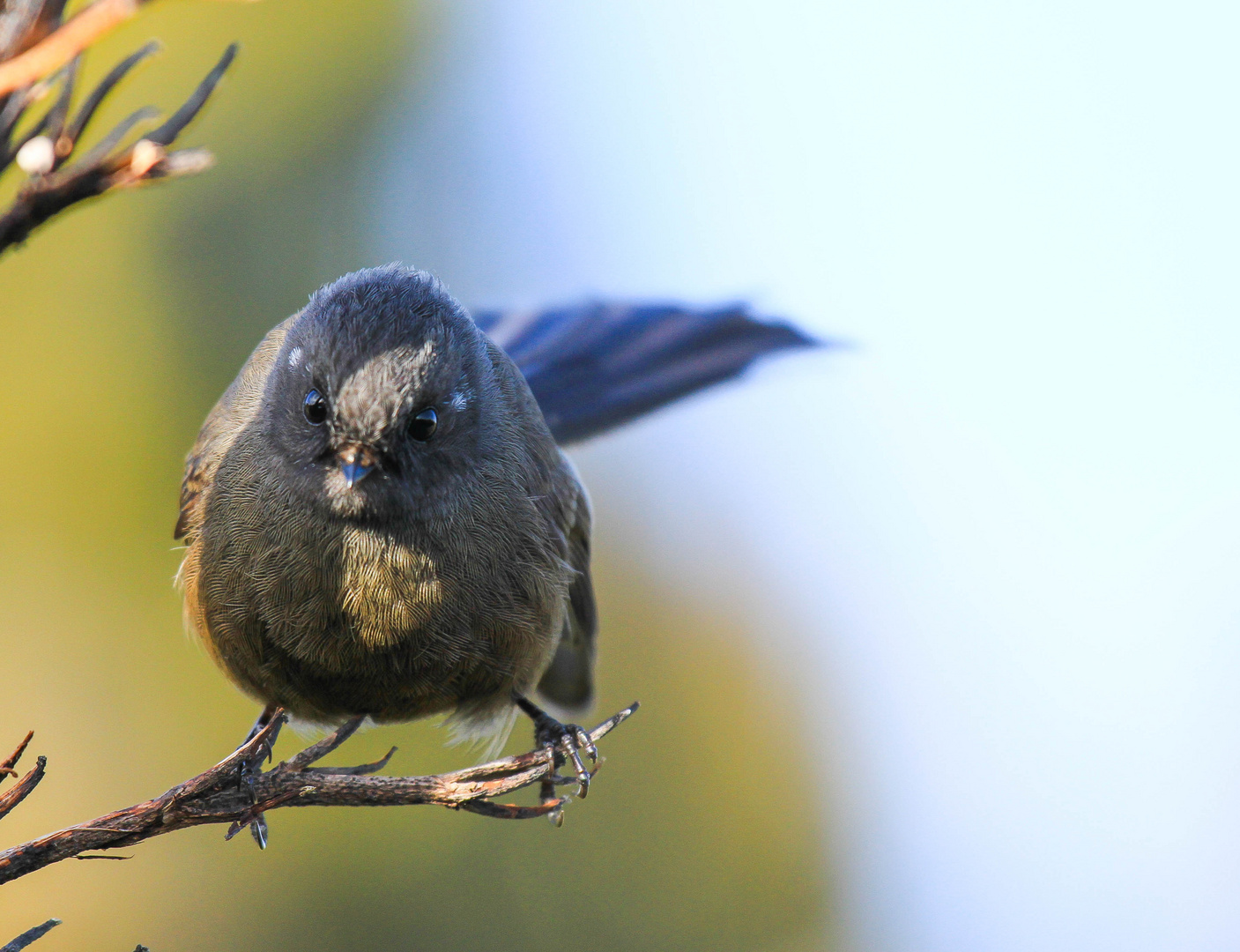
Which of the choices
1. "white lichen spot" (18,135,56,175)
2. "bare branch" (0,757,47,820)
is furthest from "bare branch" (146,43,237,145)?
"bare branch" (0,757,47,820)

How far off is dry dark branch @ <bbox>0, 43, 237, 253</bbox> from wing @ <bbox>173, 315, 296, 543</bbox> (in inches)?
74.2

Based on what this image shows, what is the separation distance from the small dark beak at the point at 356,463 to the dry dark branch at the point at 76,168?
4.98ft

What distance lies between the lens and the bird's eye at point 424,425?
2971 millimetres

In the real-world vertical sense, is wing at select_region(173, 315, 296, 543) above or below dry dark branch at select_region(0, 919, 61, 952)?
above

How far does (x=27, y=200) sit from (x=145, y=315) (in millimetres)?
8510

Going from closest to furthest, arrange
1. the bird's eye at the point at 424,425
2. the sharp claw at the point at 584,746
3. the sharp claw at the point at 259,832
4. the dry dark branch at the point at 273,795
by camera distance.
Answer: the dry dark branch at the point at 273,795
the sharp claw at the point at 259,832
the bird's eye at the point at 424,425
the sharp claw at the point at 584,746

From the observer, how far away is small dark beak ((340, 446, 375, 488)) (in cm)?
287

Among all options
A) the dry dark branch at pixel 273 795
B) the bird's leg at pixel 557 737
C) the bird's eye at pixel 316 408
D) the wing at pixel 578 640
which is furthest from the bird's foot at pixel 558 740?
the dry dark branch at pixel 273 795

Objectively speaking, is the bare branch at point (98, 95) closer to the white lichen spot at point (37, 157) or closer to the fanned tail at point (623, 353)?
the white lichen spot at point (37, 157)

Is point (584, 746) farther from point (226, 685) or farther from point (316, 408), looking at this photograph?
point (226, 685)

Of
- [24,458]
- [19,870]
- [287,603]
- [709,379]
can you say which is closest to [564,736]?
[287,603]

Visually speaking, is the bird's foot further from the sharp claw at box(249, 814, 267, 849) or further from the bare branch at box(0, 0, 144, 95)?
the bare branch at box(0, 0, 144, 95)

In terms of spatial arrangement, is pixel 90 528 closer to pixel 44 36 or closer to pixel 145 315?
pixel 145 315

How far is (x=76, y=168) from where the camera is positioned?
1364 millimetres
